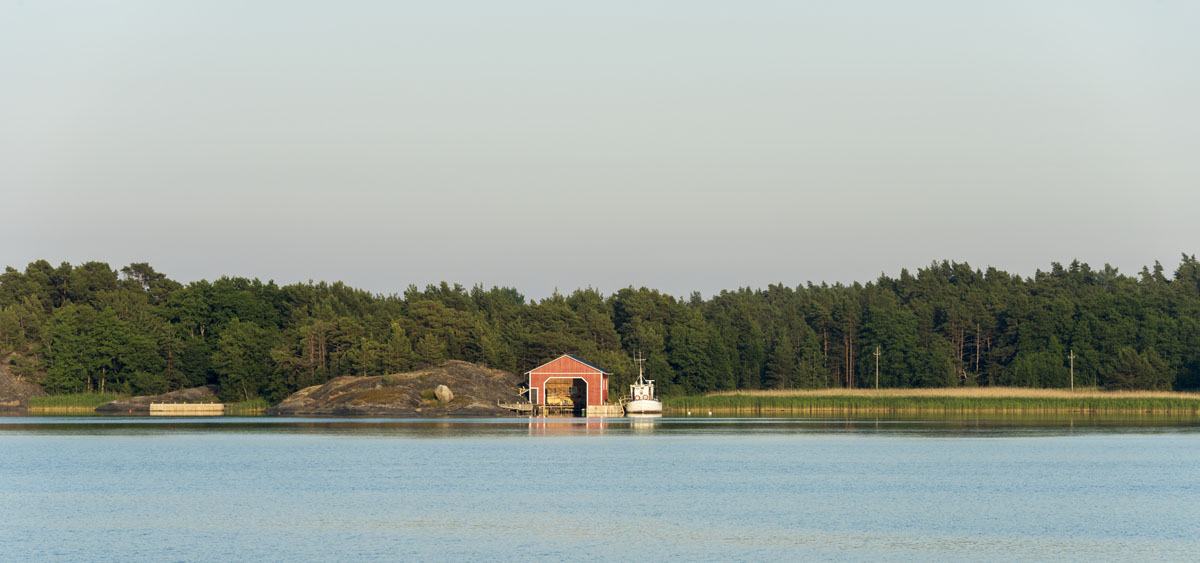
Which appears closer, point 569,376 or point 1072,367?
point 569,376

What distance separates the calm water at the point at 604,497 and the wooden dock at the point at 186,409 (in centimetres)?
5089

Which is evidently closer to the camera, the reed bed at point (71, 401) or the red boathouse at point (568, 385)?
the red boathouse at point (568, 385)

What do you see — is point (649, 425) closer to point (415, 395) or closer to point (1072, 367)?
point (415, 395)

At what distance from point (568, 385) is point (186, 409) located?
39737 millimetres

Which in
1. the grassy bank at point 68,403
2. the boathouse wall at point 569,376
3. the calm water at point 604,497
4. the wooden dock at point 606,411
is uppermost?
the boathouse wall at point 569,376

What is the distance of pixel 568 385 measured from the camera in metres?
132

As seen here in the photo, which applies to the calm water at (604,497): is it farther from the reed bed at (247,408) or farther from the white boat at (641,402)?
the reed bed at (247,408)

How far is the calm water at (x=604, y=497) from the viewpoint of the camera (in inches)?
1362

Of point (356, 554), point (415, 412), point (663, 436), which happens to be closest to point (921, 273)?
point (415, 412)

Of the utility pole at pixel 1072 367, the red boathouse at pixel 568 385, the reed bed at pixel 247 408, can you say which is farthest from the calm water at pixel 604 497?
the reed bed at pixel 247 408

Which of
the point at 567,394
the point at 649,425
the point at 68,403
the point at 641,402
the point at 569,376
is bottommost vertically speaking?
the point at 649,425

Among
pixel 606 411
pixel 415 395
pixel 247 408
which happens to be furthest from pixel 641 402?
pixel 247 408

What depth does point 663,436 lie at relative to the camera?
85250mm

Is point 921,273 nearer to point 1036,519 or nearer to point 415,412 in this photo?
point 415,412
